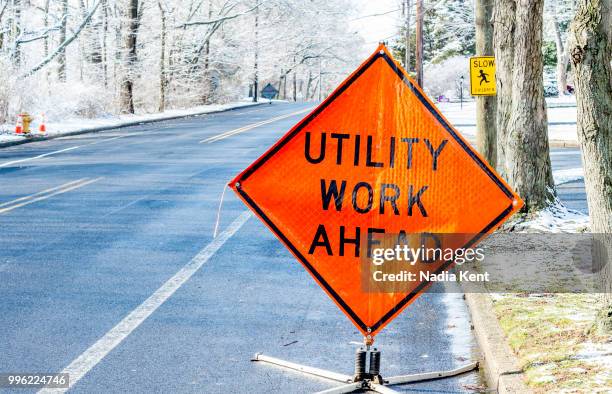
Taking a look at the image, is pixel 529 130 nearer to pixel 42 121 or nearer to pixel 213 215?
pixel 213 215

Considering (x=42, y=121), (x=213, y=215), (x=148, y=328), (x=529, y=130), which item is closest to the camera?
(x=148, y=328)

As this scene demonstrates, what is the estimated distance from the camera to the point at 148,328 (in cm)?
715

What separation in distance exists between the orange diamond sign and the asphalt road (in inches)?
30.2

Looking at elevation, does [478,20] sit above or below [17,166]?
above

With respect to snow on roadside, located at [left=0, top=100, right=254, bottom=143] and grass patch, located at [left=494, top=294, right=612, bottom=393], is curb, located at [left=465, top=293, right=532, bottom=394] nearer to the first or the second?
grass patch, located at [left=494, top=294, right=612, bottom=393]

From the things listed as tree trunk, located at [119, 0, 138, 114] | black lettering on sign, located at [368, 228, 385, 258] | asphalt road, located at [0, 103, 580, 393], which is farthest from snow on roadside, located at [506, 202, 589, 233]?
tree trunk, located at [119, 0, 138, 114]

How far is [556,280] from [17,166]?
579 inches

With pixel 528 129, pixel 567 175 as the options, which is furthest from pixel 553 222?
pixel 567 175

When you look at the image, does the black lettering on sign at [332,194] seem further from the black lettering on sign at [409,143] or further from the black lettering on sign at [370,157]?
the black lettering on sign at [409,143]

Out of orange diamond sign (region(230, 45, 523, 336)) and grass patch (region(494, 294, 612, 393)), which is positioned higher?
orange diamond sign (region(230, 45, 523, 336))

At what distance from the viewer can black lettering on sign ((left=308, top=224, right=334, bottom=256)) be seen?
5824 millimetres

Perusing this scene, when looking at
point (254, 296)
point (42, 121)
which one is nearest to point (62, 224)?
point (254, 296)

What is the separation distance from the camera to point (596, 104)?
258 inches

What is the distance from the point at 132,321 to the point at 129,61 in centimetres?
3960
